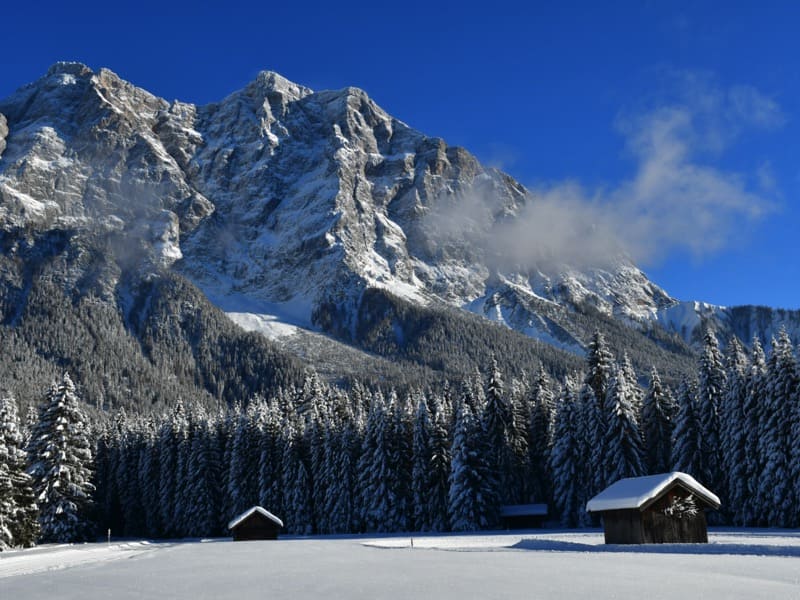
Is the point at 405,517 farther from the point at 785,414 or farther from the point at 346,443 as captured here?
the point at 785,414

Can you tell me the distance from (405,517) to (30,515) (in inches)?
1266

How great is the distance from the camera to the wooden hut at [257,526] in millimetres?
62125

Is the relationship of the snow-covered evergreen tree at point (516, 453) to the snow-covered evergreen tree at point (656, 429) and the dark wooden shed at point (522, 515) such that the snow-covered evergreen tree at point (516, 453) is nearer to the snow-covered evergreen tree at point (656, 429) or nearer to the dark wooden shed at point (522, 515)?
the dark wooden shed at point (522, 515)

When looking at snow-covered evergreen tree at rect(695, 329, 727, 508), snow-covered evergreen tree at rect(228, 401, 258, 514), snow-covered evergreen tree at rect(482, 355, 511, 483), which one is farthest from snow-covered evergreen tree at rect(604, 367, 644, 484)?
snow-covered evergreen tree at rect(228, 401, 258, 514)

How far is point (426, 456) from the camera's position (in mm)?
68938

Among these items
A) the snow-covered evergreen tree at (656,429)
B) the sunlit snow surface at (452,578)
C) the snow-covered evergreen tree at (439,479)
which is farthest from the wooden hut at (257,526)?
the sunlit snow surface at (452,578)

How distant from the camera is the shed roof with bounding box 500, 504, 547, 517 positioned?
67.5 metres

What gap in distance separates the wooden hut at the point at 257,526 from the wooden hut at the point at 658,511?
32.7 m

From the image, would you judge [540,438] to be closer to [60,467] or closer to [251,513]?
[251,513]

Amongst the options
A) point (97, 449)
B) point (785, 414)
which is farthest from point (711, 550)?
point (97, 449)

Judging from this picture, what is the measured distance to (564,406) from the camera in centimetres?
6397

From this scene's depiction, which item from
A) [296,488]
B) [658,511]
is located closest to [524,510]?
[296,488]

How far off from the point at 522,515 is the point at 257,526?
78.2 feet

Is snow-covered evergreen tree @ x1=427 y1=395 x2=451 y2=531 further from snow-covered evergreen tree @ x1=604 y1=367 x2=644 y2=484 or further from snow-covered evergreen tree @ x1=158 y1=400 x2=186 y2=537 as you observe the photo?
snow-covered evergreen tree @ x1=158 y1=400 x2=186 y2=537
